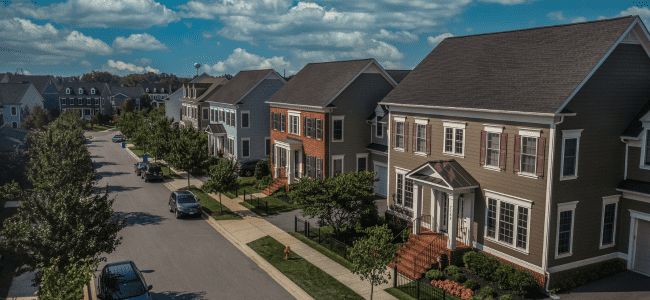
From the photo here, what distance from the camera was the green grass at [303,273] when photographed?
19283 mm

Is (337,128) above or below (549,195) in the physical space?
above

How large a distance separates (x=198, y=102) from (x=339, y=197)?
134ft

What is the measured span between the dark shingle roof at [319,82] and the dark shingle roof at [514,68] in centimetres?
864

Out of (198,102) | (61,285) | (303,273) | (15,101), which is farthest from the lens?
(15,101)

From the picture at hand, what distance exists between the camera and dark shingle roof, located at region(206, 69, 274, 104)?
50.1 m

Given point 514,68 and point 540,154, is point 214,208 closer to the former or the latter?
point 514,68

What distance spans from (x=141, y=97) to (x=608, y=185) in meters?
128

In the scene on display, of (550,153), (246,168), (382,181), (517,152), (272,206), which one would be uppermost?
(550,153)

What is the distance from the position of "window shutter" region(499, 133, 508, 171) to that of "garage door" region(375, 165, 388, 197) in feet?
47.7

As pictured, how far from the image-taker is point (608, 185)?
2036 centimetres

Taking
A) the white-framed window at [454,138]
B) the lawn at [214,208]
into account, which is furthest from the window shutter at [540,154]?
the lawn at [214,208]

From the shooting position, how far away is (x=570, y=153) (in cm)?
1912

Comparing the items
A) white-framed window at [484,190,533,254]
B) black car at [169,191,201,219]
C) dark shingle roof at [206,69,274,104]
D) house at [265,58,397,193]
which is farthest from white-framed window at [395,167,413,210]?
dark shingle roof at [206,69,274,104]

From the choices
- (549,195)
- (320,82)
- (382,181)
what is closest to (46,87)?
(320,82)
